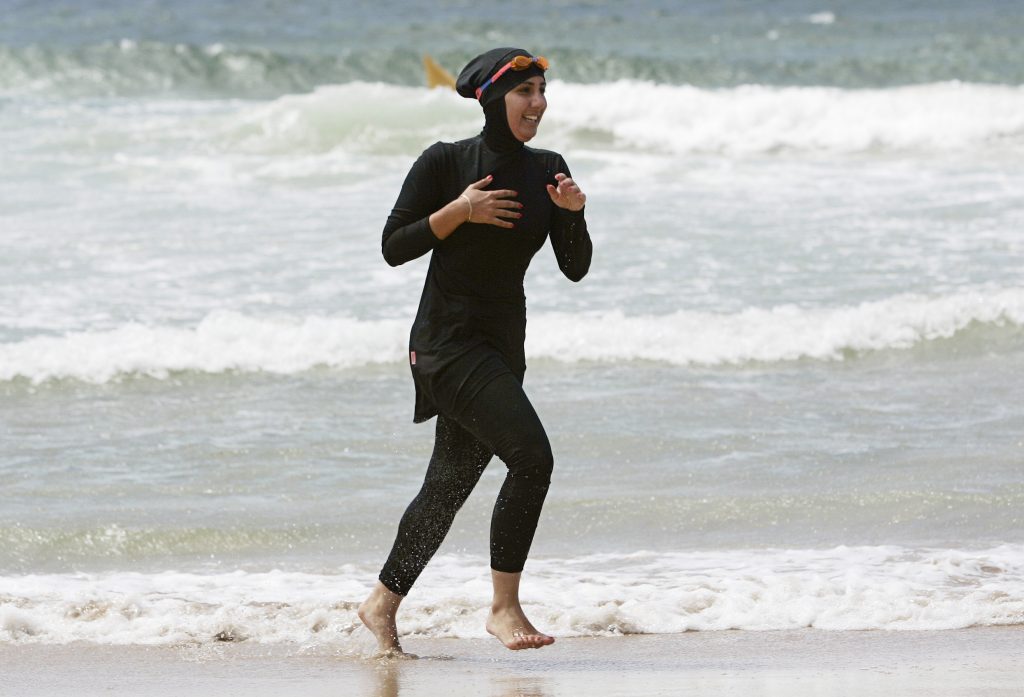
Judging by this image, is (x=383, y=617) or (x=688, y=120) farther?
(x=688, y=120)

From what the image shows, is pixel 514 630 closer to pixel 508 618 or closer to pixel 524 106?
pixel 508 618

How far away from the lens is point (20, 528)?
618 centimetres

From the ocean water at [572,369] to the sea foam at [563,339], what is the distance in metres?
0.03

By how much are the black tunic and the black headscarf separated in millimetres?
34

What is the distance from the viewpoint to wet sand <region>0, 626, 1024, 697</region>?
4148 mm

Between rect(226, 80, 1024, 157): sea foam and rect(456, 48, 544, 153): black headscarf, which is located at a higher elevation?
rect(226, 80, 1024, 157): sea foam

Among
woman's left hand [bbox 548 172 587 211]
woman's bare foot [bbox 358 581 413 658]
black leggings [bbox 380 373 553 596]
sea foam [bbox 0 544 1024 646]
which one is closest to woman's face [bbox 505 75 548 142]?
woman's left hand [bbox 548 172 587 211]

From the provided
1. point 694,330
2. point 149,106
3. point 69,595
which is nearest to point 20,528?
point 69,595

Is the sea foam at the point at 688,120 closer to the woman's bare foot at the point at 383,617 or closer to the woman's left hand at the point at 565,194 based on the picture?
the woman's bare foot at the point at 383,617

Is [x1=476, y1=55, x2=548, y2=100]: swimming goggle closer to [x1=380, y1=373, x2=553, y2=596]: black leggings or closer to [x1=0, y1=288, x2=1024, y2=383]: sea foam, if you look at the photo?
[x1=380, y1=373, x2=553, y2=596]: black leggings

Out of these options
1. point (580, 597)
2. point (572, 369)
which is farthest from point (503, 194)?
point (572, 369)

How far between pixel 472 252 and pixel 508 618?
1.05 m

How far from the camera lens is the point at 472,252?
4.25 metres

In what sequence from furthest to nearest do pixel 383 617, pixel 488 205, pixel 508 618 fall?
1. pixel 383 617
2. pixel 508 618
3. pixel 488 205
